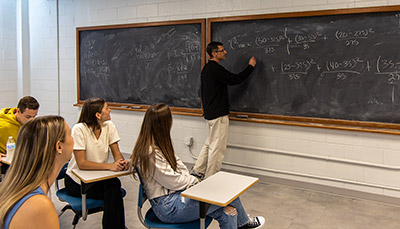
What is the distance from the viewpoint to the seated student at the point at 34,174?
4.21ft

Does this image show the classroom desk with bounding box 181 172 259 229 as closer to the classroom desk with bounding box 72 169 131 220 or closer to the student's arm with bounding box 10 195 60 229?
the classroom desk with bounding box 72 169 131 220

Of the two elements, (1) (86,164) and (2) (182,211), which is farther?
(1) (86,164)

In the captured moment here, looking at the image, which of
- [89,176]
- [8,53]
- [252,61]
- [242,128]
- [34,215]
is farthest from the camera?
[8,53]

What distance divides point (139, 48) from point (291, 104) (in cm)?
234

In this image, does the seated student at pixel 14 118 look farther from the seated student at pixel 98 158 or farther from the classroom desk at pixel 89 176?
the classroom desk at pixel 89 176

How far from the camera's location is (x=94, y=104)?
110 inches

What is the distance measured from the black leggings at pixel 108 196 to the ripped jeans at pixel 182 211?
0.40 meters

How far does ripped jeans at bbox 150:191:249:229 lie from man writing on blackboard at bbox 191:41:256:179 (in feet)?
6.83

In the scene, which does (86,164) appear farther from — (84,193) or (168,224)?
(168,224)

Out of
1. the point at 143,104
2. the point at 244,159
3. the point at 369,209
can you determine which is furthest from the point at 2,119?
the point at 369,209

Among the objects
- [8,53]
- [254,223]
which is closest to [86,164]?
[254,223]

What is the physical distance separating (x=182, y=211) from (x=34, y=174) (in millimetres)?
1050

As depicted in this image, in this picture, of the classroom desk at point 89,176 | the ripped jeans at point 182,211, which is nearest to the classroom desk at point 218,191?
the ripped jeans at point 182,211

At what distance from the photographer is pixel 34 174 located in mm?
1384
